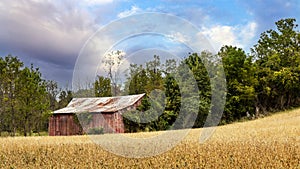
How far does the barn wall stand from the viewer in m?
36.9

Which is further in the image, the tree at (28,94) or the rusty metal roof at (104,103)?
the tree at (28,94)

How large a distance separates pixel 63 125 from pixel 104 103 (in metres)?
17.0

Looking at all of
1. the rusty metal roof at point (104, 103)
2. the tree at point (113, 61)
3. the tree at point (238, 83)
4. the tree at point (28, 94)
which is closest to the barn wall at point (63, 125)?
the rusty metal roof at point (104, 103)

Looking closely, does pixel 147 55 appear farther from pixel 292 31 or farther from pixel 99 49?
pixel 292 31

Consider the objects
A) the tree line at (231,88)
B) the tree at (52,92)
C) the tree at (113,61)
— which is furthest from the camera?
the tree at (52,92)

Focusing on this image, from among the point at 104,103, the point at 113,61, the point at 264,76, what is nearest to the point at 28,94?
the point at 104,103

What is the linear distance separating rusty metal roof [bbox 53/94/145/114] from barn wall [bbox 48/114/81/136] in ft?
2.58

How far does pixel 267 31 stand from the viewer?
154 ft

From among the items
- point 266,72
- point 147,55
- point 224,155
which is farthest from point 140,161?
point 266,72

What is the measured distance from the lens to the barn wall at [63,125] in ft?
121

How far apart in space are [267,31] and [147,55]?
1590 inches

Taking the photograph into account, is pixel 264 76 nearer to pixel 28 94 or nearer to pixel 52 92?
pixel 28 94

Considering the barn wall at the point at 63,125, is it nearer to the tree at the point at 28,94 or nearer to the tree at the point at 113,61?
the tree at the point at 28,94

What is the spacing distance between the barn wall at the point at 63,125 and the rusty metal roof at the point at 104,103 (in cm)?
79
